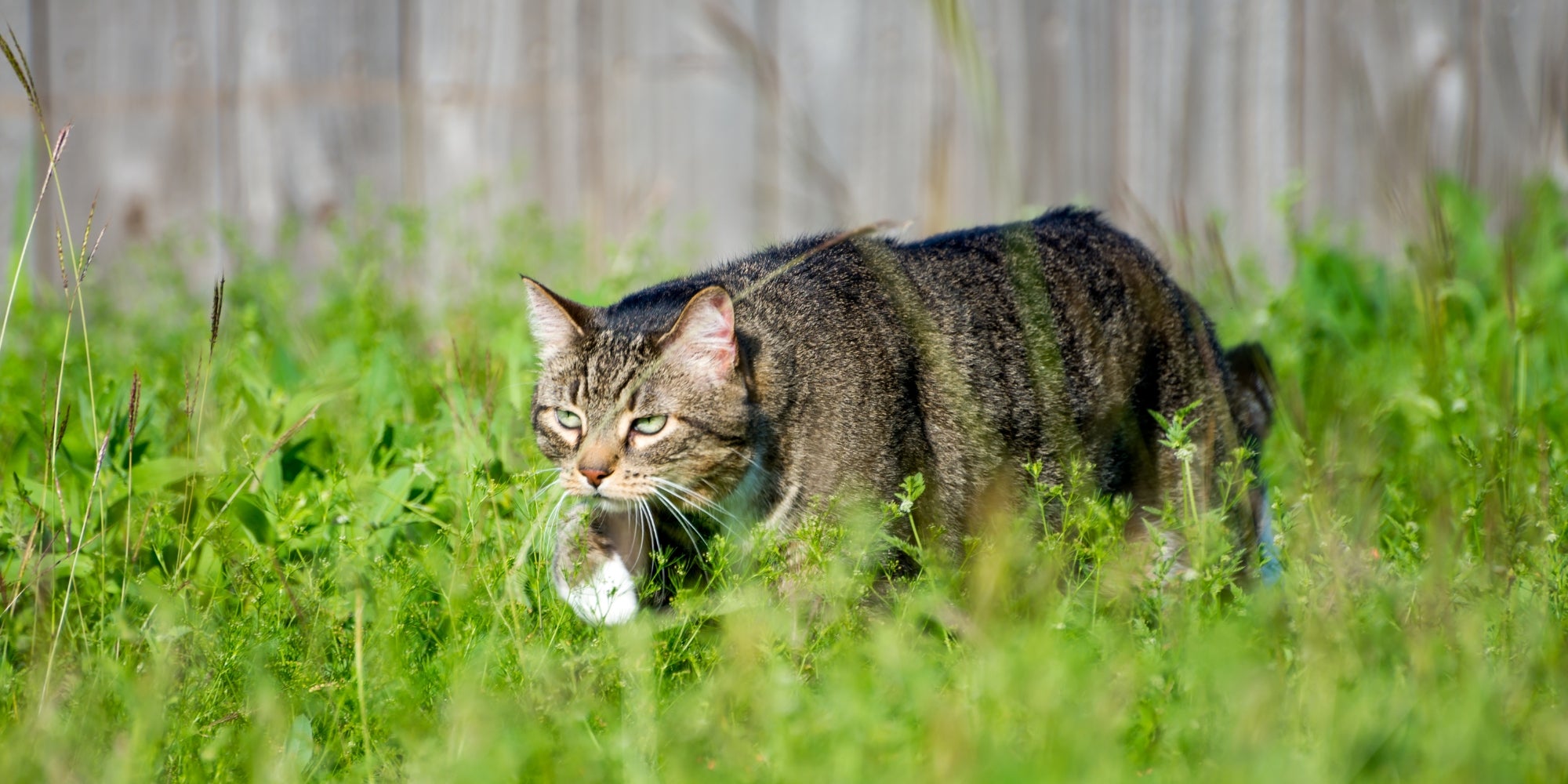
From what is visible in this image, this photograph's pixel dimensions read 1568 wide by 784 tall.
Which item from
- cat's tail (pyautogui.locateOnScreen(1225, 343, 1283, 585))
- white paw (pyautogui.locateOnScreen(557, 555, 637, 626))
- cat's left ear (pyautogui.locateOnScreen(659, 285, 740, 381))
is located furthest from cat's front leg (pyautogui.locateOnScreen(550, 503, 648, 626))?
cat's tail (pyautogui.locateOnScreen(1225, 343, 1283, 585))

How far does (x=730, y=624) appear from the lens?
7.10ft

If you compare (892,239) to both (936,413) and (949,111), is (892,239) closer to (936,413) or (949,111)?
(936,413)

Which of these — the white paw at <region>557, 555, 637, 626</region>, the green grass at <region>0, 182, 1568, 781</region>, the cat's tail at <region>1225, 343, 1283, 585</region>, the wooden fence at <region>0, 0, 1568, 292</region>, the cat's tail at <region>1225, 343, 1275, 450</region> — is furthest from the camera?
the wooden fence at <region>0, 0, 1568, 292</region>

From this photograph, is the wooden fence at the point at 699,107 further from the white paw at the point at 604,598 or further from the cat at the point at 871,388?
the white paw at the point at 604,598

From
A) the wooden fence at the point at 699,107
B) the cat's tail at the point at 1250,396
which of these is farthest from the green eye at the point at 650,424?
the wooden fence at the point at 699,107

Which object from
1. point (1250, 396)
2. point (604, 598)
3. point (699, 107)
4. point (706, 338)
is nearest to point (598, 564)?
point (604, 598)

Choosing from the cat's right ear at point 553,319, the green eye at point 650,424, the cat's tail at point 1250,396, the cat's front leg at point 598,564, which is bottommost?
the cat's front leg at point 598,564

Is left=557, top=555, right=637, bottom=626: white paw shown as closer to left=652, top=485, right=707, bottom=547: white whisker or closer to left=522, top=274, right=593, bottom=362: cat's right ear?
left=652, top=485, right=707, bottom=547: white whisker

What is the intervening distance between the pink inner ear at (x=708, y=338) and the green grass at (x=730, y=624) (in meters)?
0.41

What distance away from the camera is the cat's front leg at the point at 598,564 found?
2.35 meters

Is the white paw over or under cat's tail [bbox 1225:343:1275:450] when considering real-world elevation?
under

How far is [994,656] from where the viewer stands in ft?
6.19

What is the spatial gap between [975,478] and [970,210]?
233 cm

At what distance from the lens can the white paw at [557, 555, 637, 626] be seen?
2311mm
